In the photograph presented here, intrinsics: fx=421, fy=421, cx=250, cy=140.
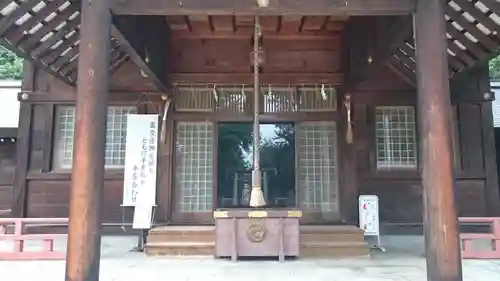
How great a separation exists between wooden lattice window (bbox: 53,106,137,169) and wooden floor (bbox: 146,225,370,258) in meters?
1.93

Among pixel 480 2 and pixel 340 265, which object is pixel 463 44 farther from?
pixel 340 265

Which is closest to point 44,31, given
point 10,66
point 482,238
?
point 482,238

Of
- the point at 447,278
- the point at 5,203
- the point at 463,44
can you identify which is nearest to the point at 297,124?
the point at 463,44

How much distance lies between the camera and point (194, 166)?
679cm

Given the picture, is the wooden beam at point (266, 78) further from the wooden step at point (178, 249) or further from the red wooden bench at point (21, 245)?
the red wooden bench at point (21, 245)

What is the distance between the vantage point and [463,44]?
5551 millimetres

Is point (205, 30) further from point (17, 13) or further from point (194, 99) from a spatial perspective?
point (17, 13)

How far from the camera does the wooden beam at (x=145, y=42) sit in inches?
167

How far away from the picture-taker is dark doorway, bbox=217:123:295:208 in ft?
22.6

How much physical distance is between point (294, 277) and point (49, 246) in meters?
3.15

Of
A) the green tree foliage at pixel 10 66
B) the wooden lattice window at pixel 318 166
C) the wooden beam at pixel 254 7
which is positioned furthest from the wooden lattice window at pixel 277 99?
the green tree foliage at pixel 10 66

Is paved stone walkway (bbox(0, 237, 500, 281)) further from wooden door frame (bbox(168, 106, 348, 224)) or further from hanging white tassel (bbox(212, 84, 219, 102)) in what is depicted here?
hanging white tassel (bbox(212, 84, 219, 102))

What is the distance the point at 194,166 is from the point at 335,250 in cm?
266

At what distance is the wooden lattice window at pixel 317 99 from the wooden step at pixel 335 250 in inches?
94.3
